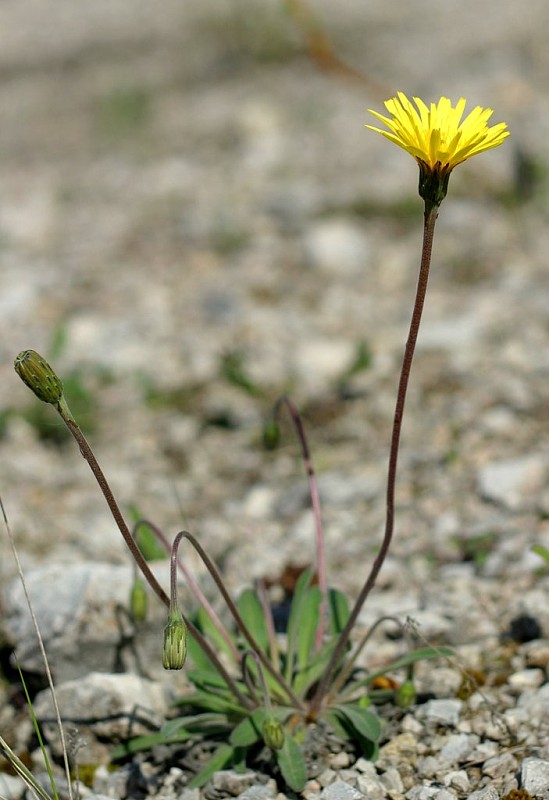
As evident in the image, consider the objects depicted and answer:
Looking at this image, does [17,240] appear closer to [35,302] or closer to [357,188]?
[35,302]

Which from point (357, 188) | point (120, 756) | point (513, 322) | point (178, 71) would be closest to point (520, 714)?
point (120, 756)

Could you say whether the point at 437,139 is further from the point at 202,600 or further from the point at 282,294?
the point at 282,294

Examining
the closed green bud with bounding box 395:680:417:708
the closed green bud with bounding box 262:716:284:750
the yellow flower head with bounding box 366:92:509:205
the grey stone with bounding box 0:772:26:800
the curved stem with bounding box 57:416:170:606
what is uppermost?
the yellow flower head with bounding box 366:92:509:205

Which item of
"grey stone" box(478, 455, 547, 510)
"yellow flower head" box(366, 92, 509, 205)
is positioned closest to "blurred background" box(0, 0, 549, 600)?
"grey stone" box(478, 455, 547, 510)

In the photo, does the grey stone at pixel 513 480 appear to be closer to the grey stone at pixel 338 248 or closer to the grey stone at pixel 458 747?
the grey stone at pixel 458 747

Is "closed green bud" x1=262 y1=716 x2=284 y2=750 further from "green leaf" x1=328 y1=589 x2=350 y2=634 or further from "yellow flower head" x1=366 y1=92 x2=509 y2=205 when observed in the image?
"yellow flower head" x1=366 y1=92 x2=509 y2=205
